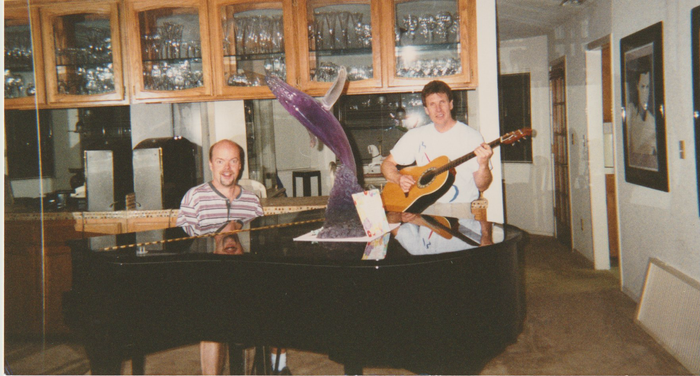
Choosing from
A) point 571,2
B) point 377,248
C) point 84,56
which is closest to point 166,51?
point 84,56

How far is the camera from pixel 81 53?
3809 millimetres

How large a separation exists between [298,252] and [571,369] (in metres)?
1.73

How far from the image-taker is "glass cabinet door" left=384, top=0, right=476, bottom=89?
3.43 metres

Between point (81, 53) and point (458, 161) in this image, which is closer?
point (458, 161)

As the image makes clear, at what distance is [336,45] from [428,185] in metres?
1.36

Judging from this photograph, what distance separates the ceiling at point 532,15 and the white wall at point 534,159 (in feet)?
0.70

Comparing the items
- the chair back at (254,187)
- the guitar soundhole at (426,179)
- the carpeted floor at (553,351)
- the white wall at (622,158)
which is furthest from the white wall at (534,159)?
the chair back at (254,187)

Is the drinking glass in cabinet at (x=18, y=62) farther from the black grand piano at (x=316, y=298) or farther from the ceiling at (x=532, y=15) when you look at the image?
the ceiling at (x=532, y=15)

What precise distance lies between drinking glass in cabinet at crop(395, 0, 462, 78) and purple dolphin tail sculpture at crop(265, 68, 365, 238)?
5.75ft

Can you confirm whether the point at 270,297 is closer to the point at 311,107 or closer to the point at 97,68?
the point at 311,107

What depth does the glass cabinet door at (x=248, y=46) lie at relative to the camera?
3.61 m

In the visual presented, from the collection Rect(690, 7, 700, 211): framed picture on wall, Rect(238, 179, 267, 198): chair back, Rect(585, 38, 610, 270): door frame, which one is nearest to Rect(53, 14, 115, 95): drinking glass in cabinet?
Rect(238, 179, 267, 198): chair back

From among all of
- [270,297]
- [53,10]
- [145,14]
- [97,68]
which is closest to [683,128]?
[270,297]

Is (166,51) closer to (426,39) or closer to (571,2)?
(426,39)
